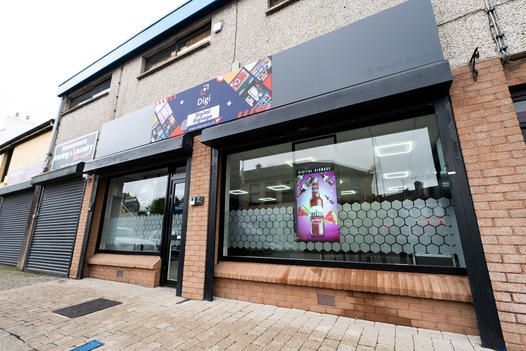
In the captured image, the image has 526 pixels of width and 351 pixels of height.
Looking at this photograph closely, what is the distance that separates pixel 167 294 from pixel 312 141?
375 centimetres

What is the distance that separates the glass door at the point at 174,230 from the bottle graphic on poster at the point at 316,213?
2503 mm

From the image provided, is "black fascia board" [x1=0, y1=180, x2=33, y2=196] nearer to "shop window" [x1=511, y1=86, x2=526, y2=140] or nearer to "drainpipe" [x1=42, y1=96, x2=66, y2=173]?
"drainpipe" [x1=42, y1=96, x2=66, y2=173]

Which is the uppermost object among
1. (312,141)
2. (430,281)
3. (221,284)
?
(312,141)

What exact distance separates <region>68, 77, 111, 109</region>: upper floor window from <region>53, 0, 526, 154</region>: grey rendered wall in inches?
25.6

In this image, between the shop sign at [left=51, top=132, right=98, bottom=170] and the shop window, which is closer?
the shop window

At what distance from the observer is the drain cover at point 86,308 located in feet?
10.9

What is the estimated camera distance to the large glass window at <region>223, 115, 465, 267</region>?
2.96 metres

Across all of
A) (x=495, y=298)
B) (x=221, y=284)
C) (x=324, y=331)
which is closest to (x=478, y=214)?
(x=495, y=298)

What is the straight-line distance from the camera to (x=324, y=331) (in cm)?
259

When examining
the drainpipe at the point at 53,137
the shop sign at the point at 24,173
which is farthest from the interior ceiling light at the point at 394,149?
the shop sign at the point at 24,173

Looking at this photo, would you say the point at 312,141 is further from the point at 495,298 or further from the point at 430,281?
the point at 495,298

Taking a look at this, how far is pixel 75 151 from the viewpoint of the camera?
723cm

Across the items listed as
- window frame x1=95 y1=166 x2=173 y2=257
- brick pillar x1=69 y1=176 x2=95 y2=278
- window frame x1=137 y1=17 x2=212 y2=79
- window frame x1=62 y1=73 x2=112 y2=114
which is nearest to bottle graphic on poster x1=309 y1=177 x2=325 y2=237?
window frame x1=95 y1=166 x2=173 y2=257

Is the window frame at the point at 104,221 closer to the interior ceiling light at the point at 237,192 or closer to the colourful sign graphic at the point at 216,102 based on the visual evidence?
the colourful sign graphic at the point at 216,102
